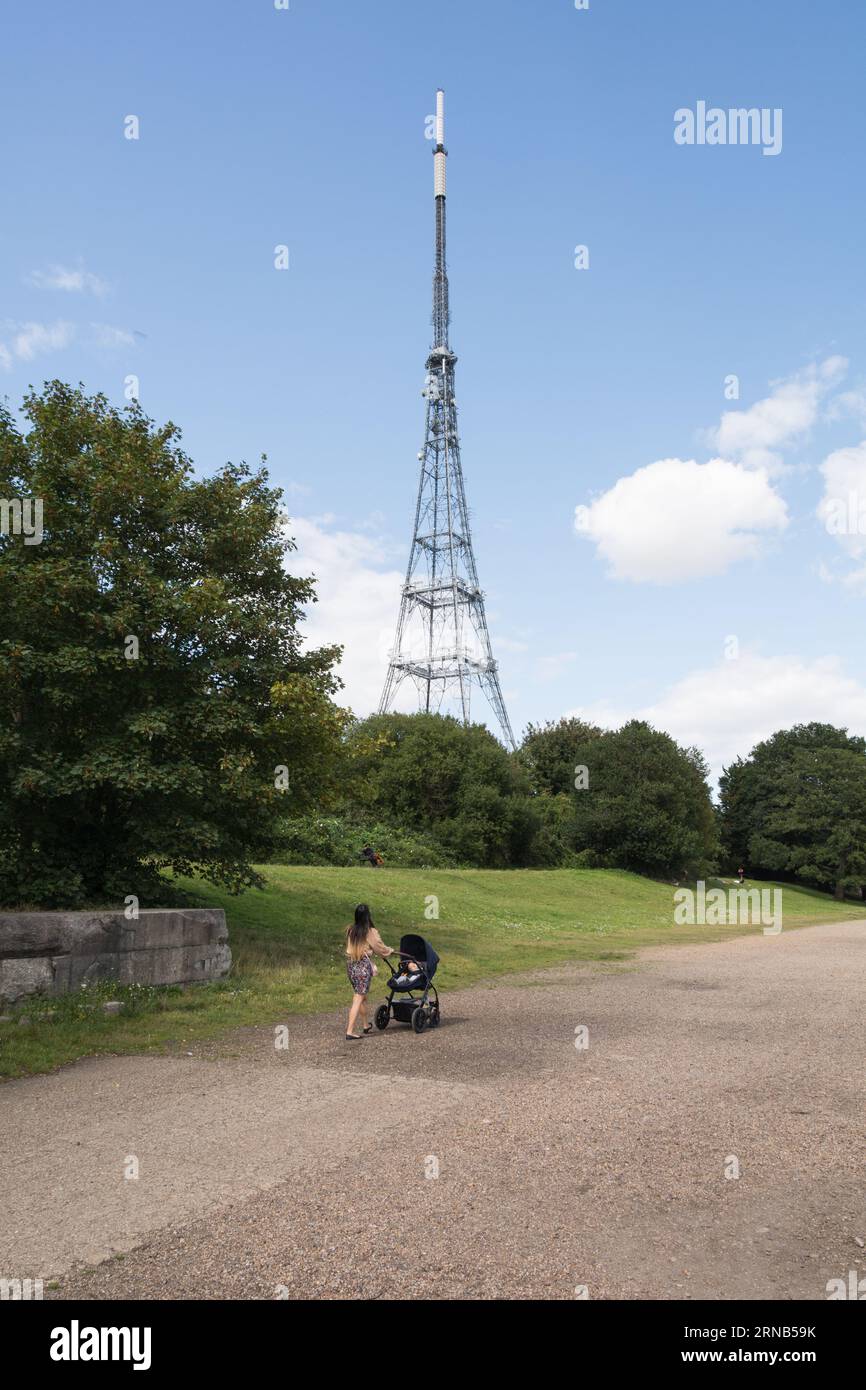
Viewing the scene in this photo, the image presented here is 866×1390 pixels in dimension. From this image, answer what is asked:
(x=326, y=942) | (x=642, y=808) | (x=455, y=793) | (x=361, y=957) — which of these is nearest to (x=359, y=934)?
(x=361, y=957)

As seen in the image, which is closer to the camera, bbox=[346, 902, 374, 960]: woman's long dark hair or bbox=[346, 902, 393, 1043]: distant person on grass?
bbox=[346, 902, 393, 1043]: distant person on grass

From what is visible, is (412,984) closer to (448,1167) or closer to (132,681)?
(448,1167)

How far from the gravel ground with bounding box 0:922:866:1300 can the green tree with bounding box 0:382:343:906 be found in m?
4.76

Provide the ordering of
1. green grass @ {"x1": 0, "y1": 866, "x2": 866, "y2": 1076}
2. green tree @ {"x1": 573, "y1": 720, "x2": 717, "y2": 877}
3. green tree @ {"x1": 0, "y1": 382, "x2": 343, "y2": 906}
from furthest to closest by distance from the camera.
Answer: green tree @ {"x1": 573, "y1": 720, "x2": 717, "y2": 877} → green tree @ {"x1": 0, "y1": 382, "x2": 343, "y2": 906} → green grass @ {"x1": 0, "y1": 866, "x2": 866, "y2": 1076}

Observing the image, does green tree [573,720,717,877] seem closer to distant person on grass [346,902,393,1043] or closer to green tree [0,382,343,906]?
green tree [0,382,343,906]

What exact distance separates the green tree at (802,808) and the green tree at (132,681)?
6669cm

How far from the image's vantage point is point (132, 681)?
49.9 feet

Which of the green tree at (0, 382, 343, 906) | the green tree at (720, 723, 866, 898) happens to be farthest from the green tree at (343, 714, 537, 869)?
the green tree at (0, 382, 343, 906)

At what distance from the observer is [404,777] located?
174 feet

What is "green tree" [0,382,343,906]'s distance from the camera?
1425 centimetres

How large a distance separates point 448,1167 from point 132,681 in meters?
10.7
